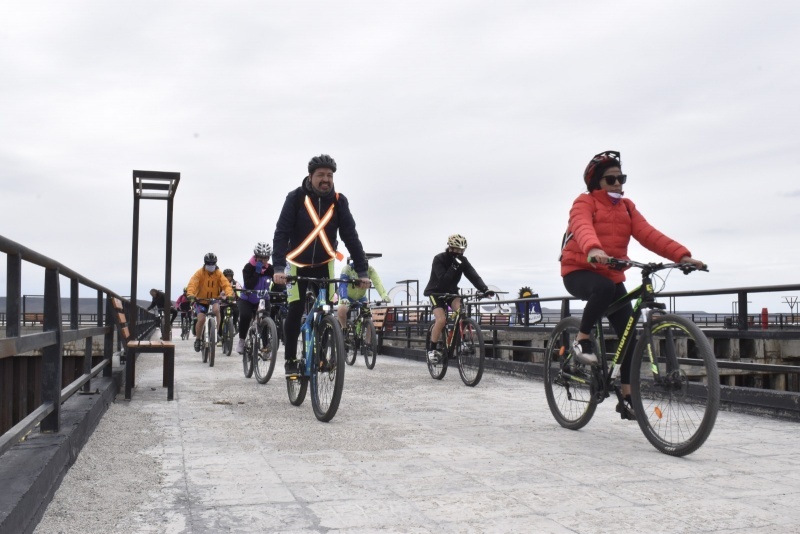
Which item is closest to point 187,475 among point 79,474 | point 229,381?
point 79,474

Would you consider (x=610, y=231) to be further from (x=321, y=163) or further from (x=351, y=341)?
(x=351, y=341)

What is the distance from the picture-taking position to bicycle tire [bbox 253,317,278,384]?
31.4 feet

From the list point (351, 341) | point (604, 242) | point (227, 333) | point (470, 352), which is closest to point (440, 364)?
point (470, 352)

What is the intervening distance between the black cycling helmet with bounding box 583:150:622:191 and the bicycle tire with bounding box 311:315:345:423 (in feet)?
7.09

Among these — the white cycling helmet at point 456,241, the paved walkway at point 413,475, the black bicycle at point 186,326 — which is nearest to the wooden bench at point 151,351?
the paved walkway at point 413,475

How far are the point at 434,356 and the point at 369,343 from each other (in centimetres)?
247

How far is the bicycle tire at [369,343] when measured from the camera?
41.6ft

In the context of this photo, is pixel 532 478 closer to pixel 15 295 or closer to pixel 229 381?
pixel 15 295

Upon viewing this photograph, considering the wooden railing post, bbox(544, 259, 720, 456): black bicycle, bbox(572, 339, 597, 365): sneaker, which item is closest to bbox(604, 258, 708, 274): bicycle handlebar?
bbox(544, 259, 720, 456): black bicycle

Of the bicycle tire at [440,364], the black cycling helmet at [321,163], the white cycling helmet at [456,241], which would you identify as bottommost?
the bicycle tire at [440,364]

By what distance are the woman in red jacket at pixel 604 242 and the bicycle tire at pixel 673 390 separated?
0.82 ft

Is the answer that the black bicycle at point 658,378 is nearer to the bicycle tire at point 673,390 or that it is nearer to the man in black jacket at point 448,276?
the bicycle tire at point 673,390

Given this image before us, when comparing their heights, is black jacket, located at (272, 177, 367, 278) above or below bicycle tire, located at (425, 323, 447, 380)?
above

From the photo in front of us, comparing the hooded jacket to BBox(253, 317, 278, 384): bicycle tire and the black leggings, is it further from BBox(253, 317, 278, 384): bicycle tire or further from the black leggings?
the black leggings
